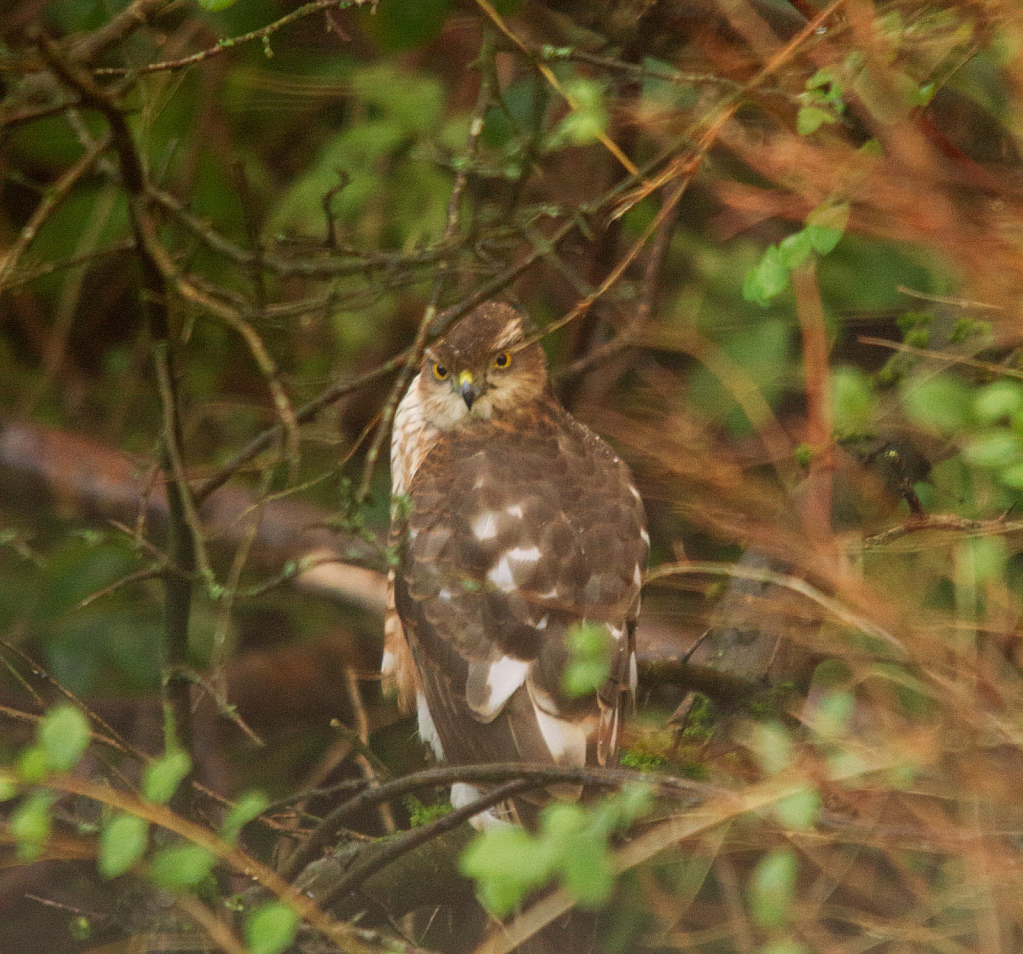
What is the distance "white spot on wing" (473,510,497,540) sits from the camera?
8.11 ft

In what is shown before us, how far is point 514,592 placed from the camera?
240 centimetres

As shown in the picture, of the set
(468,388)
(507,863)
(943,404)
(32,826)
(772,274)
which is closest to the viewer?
(507,863)

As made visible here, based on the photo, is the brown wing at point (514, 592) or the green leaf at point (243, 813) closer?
the green leaf at point (243, 813)

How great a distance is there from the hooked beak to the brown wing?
6.3 inches

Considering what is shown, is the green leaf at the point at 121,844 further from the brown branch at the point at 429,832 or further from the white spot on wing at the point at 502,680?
the white spot on wing at the point at 502,680

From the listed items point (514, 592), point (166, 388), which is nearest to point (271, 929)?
point (166, 388)

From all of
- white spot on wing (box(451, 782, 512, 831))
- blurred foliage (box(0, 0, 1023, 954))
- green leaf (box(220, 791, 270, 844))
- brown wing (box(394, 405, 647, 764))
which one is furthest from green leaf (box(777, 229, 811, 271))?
white spot on wing (box(451, 782, 512, 831))

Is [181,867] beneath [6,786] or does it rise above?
beneath

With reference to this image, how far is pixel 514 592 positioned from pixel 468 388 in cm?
60

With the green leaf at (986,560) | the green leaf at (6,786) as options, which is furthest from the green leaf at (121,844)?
the green leaf at (986,560)

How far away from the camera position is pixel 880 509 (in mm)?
2137

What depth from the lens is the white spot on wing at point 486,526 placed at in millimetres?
2471

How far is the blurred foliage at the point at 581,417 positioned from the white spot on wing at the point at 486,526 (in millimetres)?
309

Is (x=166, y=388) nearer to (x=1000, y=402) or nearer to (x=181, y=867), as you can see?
(x=181, y=867)
